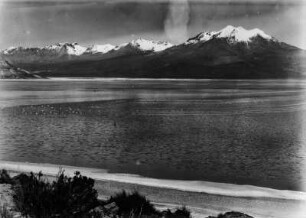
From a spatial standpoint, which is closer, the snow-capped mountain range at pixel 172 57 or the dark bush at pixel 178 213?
the dark bush at pixel 178 213

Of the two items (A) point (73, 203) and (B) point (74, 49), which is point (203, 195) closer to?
(A) point (73, 203)

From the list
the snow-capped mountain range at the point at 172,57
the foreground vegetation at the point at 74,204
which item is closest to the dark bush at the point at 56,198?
the foreground vegetation at the point at 74,204

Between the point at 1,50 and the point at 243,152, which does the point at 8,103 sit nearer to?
the point at 1,50

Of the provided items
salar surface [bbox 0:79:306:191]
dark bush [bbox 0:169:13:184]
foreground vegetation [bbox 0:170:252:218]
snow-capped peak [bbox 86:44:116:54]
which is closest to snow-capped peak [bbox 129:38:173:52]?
snow-capped peak [bbox 86:44:116:54]

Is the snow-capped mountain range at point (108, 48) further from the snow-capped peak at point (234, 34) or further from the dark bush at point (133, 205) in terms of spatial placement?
the dark bush at point (133, 205)

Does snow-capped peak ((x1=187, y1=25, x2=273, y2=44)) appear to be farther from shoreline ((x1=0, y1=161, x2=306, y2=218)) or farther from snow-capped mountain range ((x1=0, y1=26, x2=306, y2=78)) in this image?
shoreline ((x1=0, y1=161, x2=306, y2=218))

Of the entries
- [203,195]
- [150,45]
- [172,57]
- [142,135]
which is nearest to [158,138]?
[142,135]

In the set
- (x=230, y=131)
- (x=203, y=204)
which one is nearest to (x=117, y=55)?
(x=203, y=204)
